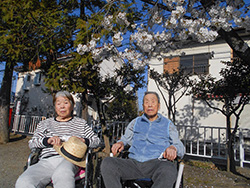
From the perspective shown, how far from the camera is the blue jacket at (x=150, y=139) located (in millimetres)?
1992

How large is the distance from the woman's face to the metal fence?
159 inches

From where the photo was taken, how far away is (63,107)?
7.10 ft

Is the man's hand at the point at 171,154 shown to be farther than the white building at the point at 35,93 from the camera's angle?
No

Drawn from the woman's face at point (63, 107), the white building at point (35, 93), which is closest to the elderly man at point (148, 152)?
the woman's face at point (63, 107)

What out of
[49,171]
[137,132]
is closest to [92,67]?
[137,132]

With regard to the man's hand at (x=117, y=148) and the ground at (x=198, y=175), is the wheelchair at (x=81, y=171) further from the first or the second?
the ground at (x=198, y=175)

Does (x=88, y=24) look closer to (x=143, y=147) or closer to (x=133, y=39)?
(x=133, y=39)

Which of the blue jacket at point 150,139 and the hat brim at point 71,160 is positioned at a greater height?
the blue jacket at point 150,139

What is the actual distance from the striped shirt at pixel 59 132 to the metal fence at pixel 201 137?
3.85 m

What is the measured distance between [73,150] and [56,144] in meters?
0.20

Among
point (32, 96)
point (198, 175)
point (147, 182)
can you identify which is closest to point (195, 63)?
point (198, 175)

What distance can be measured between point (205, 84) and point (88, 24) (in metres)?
3.09

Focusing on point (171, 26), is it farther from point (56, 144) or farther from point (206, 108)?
point (206, 108)

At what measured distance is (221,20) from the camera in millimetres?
2426
